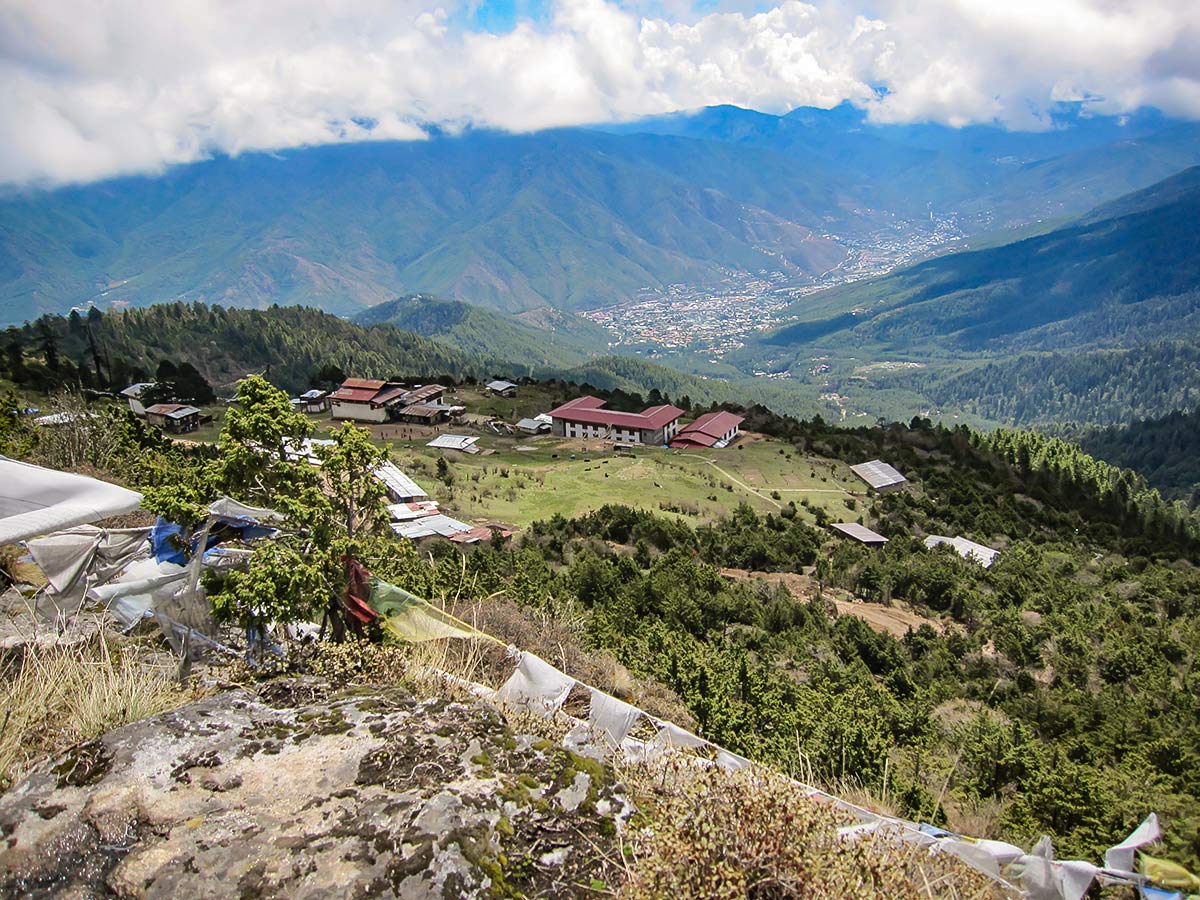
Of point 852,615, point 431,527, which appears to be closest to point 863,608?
point 852,615

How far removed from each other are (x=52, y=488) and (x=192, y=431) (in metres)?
61.9

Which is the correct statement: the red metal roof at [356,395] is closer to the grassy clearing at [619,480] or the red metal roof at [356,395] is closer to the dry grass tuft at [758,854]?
the grassy clearing at [619,480]

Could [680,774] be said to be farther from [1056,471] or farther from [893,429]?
[1056,471]

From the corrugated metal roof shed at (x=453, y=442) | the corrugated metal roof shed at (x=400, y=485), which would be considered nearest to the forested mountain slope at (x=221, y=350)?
the corrugated metal roof shed at (x=453, y=442)

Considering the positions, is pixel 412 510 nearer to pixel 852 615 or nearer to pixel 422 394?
pixel 852 615

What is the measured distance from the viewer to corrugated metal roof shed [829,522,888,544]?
36.3 meters

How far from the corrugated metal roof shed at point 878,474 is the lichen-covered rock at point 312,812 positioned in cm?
5045

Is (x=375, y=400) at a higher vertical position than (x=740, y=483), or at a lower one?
higher

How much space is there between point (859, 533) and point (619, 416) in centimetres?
3048

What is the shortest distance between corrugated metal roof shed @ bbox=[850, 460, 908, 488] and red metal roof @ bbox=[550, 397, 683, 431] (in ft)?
56.4

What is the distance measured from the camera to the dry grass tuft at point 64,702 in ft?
13.6

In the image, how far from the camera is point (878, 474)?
2061 inches

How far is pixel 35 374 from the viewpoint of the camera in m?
64.1

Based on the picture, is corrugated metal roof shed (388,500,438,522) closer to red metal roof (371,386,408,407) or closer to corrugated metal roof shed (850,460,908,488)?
corrugated metal roof shed (850,460,908,488)
